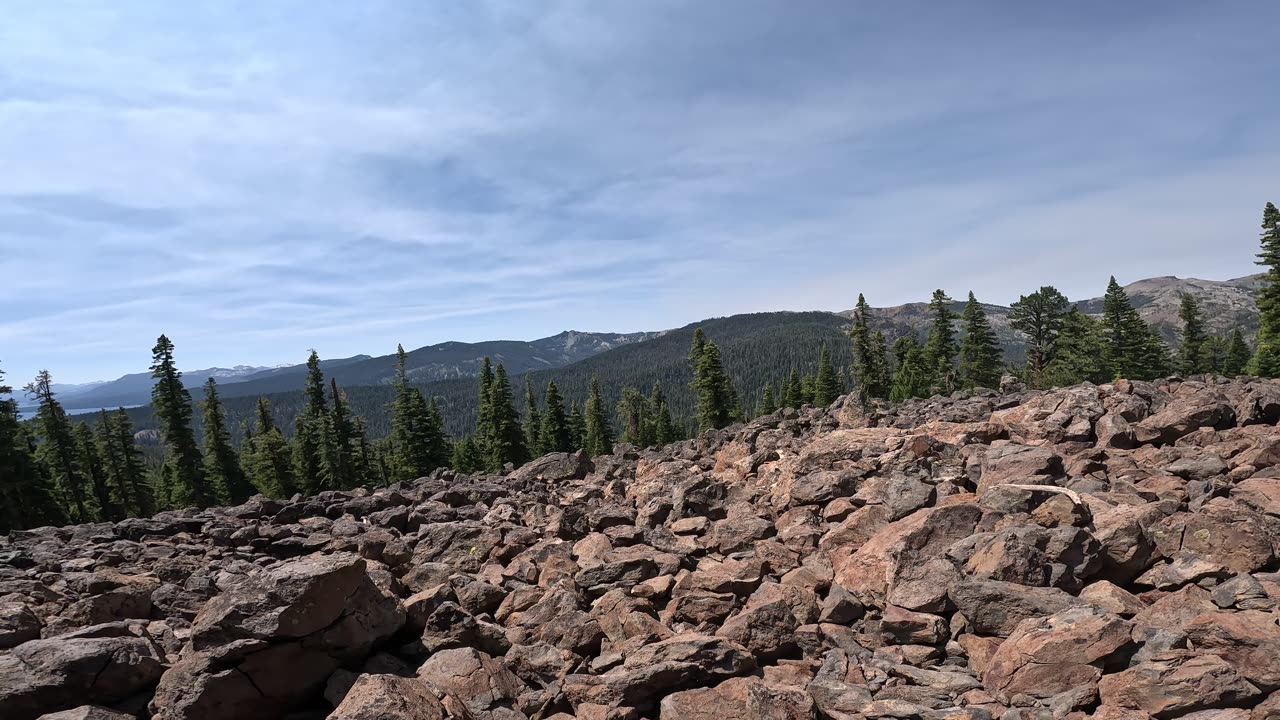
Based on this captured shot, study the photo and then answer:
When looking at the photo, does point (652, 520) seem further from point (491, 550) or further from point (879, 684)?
point (879, 684)

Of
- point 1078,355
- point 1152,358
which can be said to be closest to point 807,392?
point 1078,355

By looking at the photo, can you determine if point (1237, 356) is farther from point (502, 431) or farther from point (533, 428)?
point (502, 431)

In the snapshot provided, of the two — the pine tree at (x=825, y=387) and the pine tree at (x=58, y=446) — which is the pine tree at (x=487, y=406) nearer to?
the pine tree at (x=58, y=446)

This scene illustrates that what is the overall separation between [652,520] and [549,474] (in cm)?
1279

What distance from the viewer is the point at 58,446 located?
48312 mm

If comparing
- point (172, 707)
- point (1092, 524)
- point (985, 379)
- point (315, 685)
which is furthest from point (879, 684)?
point (985, 379)

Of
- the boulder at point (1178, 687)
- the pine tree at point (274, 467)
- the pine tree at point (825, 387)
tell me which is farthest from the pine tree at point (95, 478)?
the pine tree at point (825, 387)

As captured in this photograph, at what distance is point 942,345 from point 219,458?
74.9 meters

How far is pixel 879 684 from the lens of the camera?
26.2 ft

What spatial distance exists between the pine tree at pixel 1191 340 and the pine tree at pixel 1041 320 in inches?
597

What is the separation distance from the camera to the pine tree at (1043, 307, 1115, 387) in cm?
5900

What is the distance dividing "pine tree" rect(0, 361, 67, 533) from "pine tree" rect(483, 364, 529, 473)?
3185cm

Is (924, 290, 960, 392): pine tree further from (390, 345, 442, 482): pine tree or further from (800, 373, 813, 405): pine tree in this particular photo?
(390, 345, 442, 482): pine tree

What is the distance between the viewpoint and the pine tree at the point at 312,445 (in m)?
54.0
